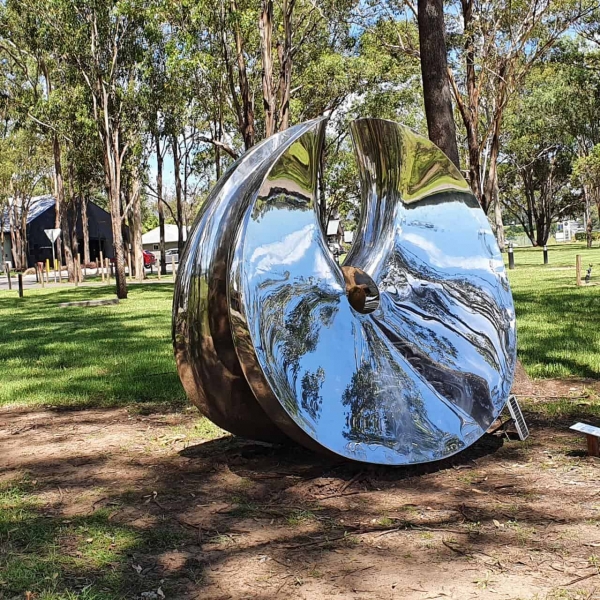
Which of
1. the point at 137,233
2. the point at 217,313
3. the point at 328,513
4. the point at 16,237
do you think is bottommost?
the point at 328,513

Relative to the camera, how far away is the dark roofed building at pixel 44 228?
2476 inches

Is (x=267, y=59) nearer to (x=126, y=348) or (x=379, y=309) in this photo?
(x=126, y=348)

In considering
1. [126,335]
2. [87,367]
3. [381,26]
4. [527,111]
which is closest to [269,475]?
[87,367]

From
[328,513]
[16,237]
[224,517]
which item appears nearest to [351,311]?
[328,513]

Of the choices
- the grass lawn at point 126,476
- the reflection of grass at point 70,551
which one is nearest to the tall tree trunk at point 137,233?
the grass lawn at point 126,476

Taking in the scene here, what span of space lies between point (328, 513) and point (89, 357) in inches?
283

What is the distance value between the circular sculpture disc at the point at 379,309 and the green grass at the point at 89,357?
112 inches

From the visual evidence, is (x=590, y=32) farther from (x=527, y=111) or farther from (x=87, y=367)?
(x=87, y=367)

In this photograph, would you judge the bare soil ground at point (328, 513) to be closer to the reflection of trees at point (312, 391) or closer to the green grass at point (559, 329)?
the reflection of trees at point (312, 391)

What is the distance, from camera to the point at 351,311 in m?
5.32

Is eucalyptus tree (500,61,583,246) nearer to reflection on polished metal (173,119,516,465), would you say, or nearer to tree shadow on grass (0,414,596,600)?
reflection on polished metal (173,119,516,465)

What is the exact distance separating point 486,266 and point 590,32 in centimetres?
3168

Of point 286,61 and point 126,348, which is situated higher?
point 286,61

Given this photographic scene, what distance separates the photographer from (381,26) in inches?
813
